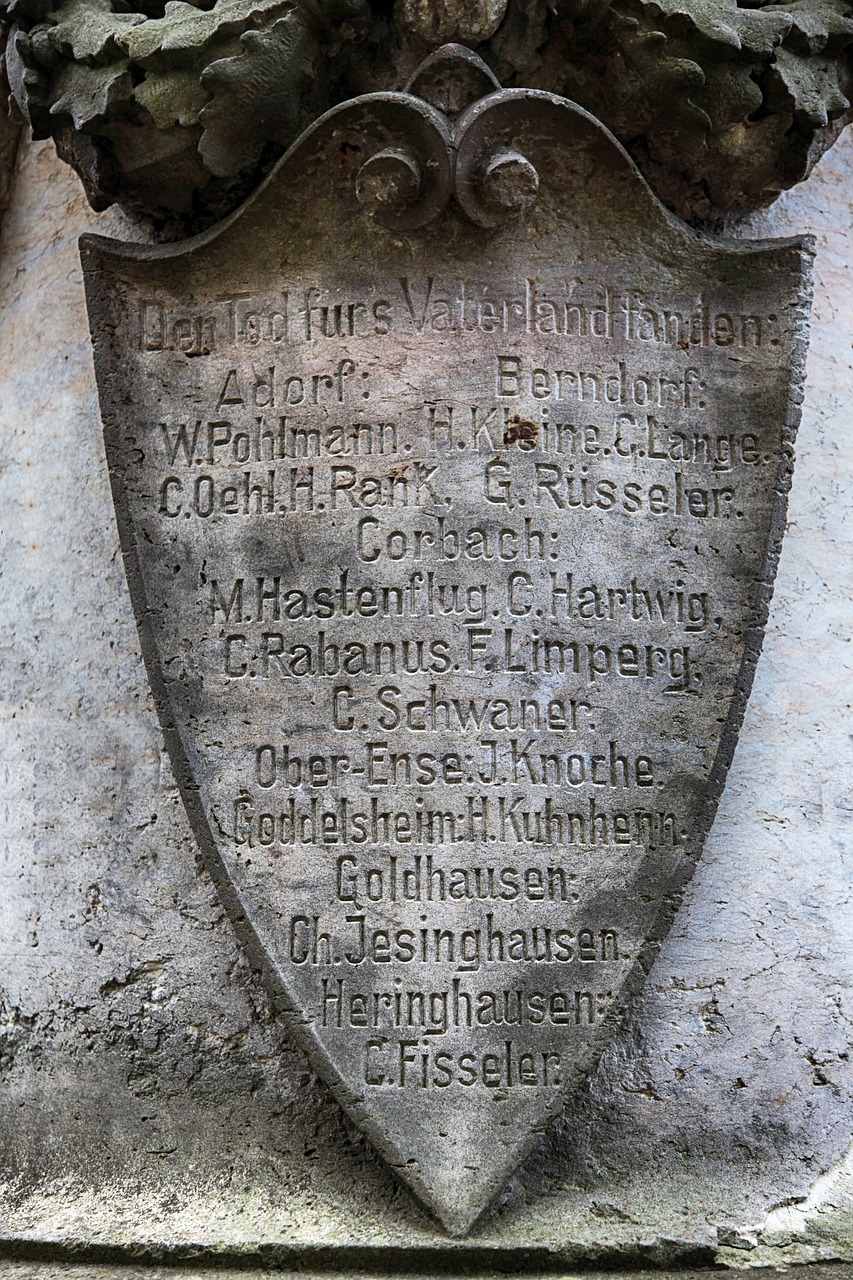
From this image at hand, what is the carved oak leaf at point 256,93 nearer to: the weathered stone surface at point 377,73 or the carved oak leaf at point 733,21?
the weathered stone surface at point 377,73

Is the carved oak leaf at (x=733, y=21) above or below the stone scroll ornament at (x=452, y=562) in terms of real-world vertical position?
above

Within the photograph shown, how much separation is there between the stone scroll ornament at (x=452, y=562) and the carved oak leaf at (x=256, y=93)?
0.12 m

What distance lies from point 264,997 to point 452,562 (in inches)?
39.7

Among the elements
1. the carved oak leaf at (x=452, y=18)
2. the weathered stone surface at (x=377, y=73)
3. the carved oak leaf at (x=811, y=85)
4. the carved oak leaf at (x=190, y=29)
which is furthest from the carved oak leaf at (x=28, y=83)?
the carved oak leaf at (x=811, y=85)

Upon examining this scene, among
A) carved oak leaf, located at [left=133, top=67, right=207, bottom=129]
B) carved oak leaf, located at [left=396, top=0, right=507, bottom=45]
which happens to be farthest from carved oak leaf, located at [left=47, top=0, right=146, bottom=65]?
carved oak leaf, located at [left=396, top=0, right=507, bottom=45]

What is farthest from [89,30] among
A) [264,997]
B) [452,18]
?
[264,997]

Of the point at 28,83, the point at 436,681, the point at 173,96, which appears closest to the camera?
the point at 436,681

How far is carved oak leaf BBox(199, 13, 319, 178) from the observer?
262 centimetres

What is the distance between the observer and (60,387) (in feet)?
10.1

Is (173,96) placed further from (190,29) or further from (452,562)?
(452,562)

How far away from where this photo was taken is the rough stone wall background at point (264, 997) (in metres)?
2.47

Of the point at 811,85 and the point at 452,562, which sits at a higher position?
the point at 811,85

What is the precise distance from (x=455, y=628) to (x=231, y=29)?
4.47 ft

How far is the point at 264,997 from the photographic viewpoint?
2629 mm
